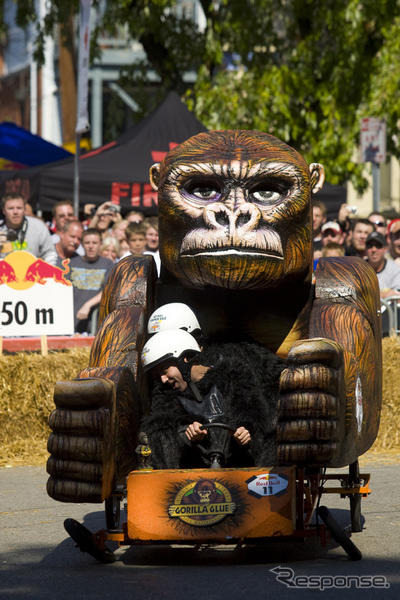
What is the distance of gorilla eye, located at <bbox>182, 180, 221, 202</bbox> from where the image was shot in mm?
6570

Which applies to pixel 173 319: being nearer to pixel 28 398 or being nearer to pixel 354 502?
pixel 354 502

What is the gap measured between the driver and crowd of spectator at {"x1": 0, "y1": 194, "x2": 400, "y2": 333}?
498 centimetres

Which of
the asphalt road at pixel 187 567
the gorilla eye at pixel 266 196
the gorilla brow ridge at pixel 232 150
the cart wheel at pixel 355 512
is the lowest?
the asphalt road at pixel 187 567

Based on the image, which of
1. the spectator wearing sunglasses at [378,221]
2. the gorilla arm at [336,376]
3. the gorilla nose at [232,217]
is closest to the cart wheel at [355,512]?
the gorilla arm at [336,376]

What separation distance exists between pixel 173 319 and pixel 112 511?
110 centimetres

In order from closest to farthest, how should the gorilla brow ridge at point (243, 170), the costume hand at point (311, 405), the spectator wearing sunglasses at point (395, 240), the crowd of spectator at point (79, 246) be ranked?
the costume hand at point (311, 405) < the gorilla brow ridge at point (243, 170) < the crowd of spectator at point (79, 246) < the spectator wearing sunglasses at point (395, 240)

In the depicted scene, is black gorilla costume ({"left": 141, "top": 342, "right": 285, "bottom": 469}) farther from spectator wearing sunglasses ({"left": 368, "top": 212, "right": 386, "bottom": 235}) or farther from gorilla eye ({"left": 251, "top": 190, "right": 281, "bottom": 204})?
spectator wearing sunglasses ({"left": 368, "top": 212, "right": 386, "bottom": 235})

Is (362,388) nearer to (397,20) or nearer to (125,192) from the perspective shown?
(125,192)

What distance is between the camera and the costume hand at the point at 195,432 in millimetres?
6227

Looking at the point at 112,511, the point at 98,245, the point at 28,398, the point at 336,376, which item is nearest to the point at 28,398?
the point at 28,398

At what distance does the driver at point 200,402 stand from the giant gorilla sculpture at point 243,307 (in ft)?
0.50

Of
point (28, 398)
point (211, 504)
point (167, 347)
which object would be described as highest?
point (167, 347)

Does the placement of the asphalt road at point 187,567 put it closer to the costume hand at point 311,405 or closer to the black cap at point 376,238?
the costume hand at point 311,405

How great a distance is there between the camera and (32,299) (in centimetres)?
1127
